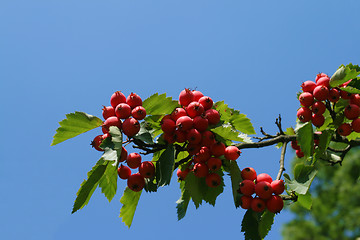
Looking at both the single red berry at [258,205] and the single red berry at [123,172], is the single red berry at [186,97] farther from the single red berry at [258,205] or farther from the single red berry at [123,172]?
the single red berry at [258,205]

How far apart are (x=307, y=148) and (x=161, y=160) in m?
1.07

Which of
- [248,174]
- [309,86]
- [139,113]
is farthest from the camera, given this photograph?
[309,86]

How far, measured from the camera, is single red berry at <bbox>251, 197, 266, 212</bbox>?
234 cm

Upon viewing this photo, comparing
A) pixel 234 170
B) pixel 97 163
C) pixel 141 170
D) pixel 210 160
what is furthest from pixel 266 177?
pixel 97 163

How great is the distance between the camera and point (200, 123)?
237 cm

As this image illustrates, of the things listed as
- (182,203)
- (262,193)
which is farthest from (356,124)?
(182,203)

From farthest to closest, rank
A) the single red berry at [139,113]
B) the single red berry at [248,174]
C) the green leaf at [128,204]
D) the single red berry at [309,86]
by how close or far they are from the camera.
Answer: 1. the single red berry at [309,86]
2. the green leaf at [128,204]
3. the single red berry at [248,174]
4. the single red berry at [139,113]

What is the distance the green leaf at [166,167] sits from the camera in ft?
7.57

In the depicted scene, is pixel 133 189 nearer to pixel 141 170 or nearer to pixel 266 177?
pixel 141 170

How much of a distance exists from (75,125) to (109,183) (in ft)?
1.54

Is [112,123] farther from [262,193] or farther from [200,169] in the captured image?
[262,193]

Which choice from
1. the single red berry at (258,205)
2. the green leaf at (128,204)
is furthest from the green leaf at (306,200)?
the green leaf at (128,204)

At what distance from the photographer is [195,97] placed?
8.62 ft

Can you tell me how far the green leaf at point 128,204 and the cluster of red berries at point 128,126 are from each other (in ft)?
0.67
